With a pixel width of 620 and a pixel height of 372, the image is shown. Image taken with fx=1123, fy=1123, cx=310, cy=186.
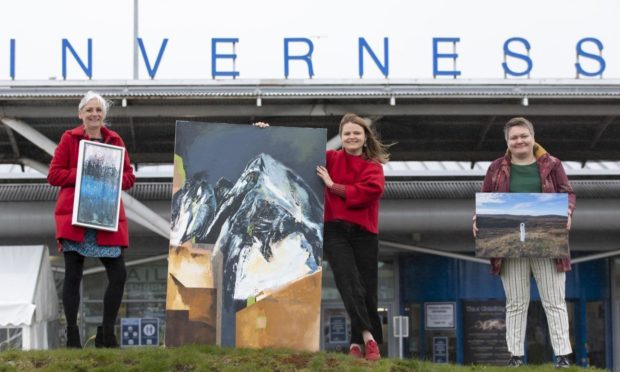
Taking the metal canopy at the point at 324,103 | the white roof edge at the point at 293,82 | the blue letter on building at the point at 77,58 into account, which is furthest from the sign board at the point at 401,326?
the blue letter on building at the point at 77,58

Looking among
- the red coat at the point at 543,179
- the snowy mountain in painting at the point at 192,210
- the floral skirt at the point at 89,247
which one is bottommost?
the floral skirt at the point at 89,247

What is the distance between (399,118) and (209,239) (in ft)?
40.6

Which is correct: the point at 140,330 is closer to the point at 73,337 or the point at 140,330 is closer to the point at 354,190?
the point at 73,337

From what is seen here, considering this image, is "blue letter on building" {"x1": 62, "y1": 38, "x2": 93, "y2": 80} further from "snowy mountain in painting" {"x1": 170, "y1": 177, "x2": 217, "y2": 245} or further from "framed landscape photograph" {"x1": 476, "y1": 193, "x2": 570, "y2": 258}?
"framed landscape photograph" {"x1": 476, "y1": 193, "x2": 570, "y2": 258}

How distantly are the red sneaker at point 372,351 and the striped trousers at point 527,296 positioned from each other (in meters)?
1.11

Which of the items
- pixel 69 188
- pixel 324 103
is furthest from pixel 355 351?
pixel 324 103

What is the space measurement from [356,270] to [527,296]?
143 cm

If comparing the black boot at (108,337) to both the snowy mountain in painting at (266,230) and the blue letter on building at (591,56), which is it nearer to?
the snowy mountain in painting at (266,230)

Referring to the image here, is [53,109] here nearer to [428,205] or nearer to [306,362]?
[428,205]

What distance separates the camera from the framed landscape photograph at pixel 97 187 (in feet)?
29.5

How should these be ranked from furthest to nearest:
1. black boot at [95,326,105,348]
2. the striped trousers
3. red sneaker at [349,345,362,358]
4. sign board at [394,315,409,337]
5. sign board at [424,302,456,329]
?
sign board at [424,302,456,329] < sign board at [394,315,409,337] < black boot at [95,326,105,348] < the striped trousers < red sneaker at [349,345,362,358]

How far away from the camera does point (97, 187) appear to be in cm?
916

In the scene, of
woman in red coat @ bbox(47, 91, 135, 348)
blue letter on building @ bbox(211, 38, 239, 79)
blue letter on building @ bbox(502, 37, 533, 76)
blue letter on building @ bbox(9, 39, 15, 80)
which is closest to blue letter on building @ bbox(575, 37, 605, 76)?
Result: blue letter on building @ bbox(502, 37, 533, 76)

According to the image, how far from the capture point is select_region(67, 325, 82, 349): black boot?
9.07 metres
